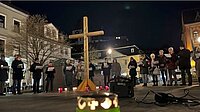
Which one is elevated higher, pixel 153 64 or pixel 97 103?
pixel 153 64

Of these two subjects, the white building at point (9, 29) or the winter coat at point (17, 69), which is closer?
the winter coat at point (17, 69)

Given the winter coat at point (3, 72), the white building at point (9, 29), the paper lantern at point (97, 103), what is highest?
the white building at point (9, 29)

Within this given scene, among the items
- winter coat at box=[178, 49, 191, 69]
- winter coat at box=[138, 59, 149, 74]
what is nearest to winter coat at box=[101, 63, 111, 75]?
winter coat at box=[138, 59, 149, 74]

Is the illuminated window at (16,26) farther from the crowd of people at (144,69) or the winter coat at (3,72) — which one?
the winter coat at (3,72)

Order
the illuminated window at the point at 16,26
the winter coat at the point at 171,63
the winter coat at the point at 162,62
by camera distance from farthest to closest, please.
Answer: the illuminated window at the point at 16,26 < the winter coat at the point at 162,62 < the winter coat at the point at 171,63

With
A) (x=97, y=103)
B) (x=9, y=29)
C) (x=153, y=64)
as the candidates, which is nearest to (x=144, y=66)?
Answer: (x=153, y=64)

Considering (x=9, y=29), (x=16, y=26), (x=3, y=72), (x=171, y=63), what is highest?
(x=16, y=26)

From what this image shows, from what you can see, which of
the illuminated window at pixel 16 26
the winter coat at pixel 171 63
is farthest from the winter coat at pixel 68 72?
the illuminated window at pixel 16 26

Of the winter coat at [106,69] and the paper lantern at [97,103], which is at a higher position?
the winter coat at [106,69]

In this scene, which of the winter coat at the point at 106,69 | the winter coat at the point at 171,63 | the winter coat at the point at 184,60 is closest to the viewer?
the winter coat at the point at 184,60

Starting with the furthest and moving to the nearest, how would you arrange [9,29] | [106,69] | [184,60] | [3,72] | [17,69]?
[9,29], [106,69], [17,69], [3,72], [184,60]

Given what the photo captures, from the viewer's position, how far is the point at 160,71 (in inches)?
532

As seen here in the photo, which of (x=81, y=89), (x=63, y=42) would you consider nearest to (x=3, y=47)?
(x=63, y=42)

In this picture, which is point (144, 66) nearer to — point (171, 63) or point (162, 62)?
point (162, 62)
